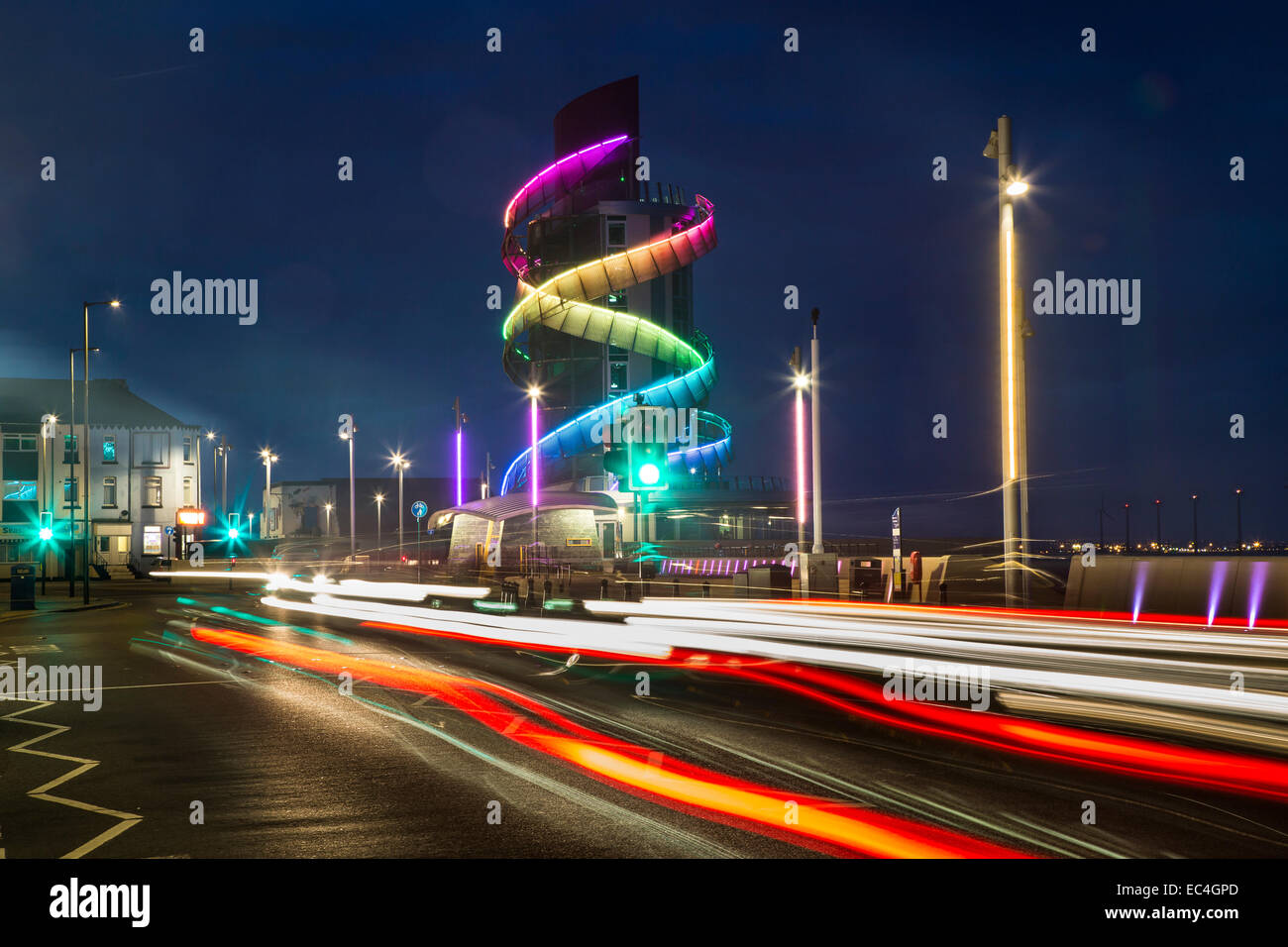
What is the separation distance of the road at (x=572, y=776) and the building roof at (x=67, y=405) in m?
66.6

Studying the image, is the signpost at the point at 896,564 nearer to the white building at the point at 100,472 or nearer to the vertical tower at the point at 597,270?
the vertical tower at the point at 597,270

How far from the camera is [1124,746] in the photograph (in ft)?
30.7

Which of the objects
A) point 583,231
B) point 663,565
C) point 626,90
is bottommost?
point 663,565

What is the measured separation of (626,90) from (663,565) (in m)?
51.3

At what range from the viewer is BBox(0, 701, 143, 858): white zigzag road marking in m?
6.53

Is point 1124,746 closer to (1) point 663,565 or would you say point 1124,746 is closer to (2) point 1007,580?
(2) point 1007,580

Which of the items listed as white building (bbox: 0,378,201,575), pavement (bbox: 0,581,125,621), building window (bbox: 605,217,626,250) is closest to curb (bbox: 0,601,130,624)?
pavement (bbox: 0,581,125,621)

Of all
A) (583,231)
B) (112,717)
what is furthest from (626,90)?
(112,717)

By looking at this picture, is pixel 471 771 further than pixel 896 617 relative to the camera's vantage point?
No

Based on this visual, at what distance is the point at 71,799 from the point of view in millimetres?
7727

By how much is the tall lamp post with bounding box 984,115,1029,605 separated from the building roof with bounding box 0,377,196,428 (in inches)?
2812

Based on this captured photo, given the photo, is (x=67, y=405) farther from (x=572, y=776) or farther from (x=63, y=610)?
(x=572, y=776)

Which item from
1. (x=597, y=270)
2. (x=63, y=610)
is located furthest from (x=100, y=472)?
(x=63, y=610)

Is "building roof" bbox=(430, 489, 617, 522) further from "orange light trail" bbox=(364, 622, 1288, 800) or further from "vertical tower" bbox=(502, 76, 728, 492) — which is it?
"orange light trail" bbox=(364, 622, 1288, 800)
